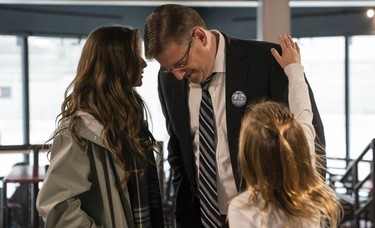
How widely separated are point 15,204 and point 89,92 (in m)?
3.90

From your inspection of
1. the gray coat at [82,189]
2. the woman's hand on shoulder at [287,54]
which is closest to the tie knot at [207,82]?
the woman's hand on shoulder at [287,54]

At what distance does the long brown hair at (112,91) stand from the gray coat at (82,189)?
3cm

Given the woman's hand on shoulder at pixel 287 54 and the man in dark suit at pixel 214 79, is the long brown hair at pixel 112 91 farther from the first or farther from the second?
the woman's hand on shoulder at pixel 287 54

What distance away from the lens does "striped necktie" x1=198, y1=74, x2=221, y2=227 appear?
70.9 inches

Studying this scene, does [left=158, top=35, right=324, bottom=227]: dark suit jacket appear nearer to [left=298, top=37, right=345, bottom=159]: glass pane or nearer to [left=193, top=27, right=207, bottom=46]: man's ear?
[left=193, top=27, right=207, bottom=46]: man's ear

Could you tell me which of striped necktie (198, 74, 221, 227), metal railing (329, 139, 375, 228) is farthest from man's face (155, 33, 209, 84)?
metal railing (329, 139, 375, 228)

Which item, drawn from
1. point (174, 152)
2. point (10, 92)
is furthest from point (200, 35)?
point (10, 92)

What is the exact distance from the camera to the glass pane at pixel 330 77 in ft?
29.1

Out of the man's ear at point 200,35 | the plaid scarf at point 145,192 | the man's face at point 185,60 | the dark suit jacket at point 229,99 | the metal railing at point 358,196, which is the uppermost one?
the man's ear at point 200,35

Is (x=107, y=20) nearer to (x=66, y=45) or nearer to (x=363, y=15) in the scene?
(x=66, y=45)

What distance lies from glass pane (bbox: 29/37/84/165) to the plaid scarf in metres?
6.96

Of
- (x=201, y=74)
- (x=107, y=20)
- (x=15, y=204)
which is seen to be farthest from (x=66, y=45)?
(x=201, y=74)

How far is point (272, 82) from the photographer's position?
1.79 meters

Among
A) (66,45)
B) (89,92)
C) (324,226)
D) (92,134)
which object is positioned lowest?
(324,226)
